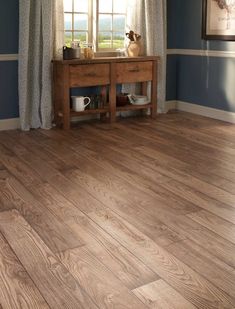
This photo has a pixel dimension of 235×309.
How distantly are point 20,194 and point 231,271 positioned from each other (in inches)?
58.5

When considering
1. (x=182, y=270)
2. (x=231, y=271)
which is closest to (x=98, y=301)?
(x=182, y=270)

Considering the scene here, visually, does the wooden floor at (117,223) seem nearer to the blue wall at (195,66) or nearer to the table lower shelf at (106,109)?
the table lower shelf at (106,109)

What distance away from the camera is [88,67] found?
14.9ft

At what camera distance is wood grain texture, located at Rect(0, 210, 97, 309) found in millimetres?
1679

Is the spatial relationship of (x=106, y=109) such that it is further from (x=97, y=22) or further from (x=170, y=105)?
(x=170, y=105)

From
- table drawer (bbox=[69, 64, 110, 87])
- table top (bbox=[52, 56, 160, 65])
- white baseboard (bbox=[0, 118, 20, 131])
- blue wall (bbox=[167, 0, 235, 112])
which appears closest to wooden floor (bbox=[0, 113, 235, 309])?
white baseboard (bbox=[0, 118, 20, 131])

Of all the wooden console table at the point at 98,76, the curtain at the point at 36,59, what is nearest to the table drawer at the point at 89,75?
the wooden console table at the point at 98,76

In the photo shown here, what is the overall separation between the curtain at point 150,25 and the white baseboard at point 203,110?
559 millimetres

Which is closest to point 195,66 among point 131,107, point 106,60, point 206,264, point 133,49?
point 133,49

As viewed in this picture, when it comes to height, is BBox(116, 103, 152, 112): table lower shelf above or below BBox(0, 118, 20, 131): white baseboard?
above

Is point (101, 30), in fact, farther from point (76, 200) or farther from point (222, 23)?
point (76, 200)

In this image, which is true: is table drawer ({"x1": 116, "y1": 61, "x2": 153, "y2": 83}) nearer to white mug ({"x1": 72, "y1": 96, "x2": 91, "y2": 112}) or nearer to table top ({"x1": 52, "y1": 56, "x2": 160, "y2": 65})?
table top ({"x1": 52, "y1": 56, "x2": 160, "y2": 65})

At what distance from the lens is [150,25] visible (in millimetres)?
5070

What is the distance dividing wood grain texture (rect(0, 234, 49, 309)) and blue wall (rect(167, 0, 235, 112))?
366cm
